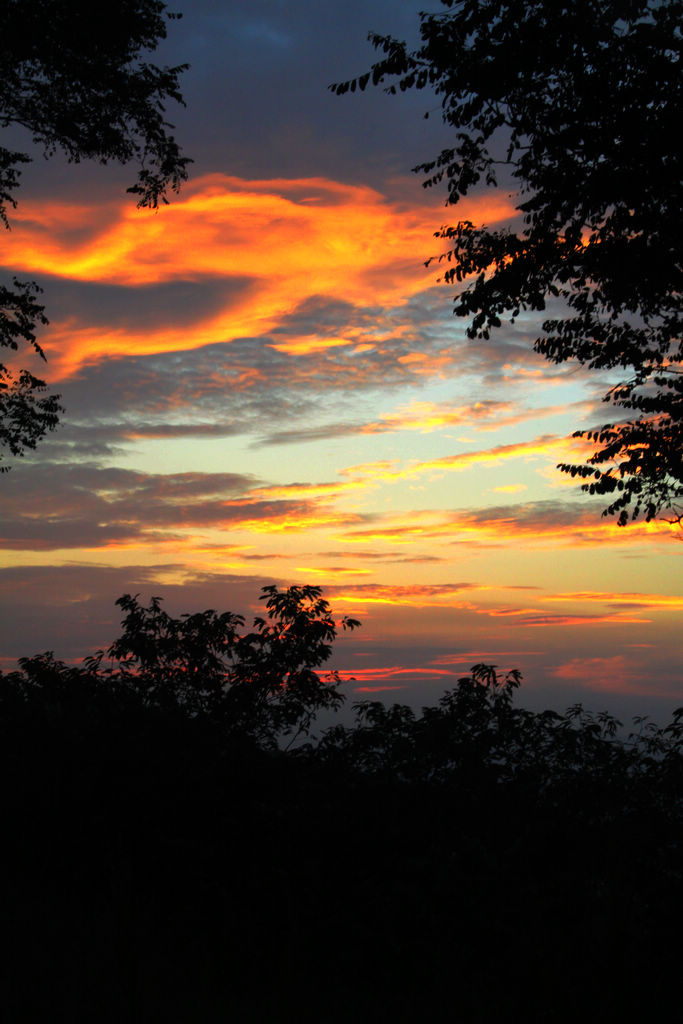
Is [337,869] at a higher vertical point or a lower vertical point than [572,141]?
lower

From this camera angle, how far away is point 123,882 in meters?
8.63

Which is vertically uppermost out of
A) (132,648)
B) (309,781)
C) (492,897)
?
(132,648)

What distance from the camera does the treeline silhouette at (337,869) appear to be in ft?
24.6

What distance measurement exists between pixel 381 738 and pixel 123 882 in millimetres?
5285

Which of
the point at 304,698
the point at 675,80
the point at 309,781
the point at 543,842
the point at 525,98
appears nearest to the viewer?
the point at 543,842

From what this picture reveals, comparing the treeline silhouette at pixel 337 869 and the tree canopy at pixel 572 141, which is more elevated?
the tree canopy at pixel 572 141

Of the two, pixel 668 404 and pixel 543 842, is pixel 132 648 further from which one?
pixel 668 404

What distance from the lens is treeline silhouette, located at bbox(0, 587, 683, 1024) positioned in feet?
24.6

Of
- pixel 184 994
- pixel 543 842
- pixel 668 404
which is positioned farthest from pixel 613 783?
pixel 668 404

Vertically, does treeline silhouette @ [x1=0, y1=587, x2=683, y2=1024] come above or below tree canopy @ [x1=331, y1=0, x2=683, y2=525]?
below

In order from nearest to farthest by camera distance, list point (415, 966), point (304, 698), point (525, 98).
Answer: point (415, 966) → point (525, 98) → point (304, 698)

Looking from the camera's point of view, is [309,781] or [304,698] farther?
[304,698]

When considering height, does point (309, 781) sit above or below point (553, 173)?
below

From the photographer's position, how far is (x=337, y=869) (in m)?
9.34
